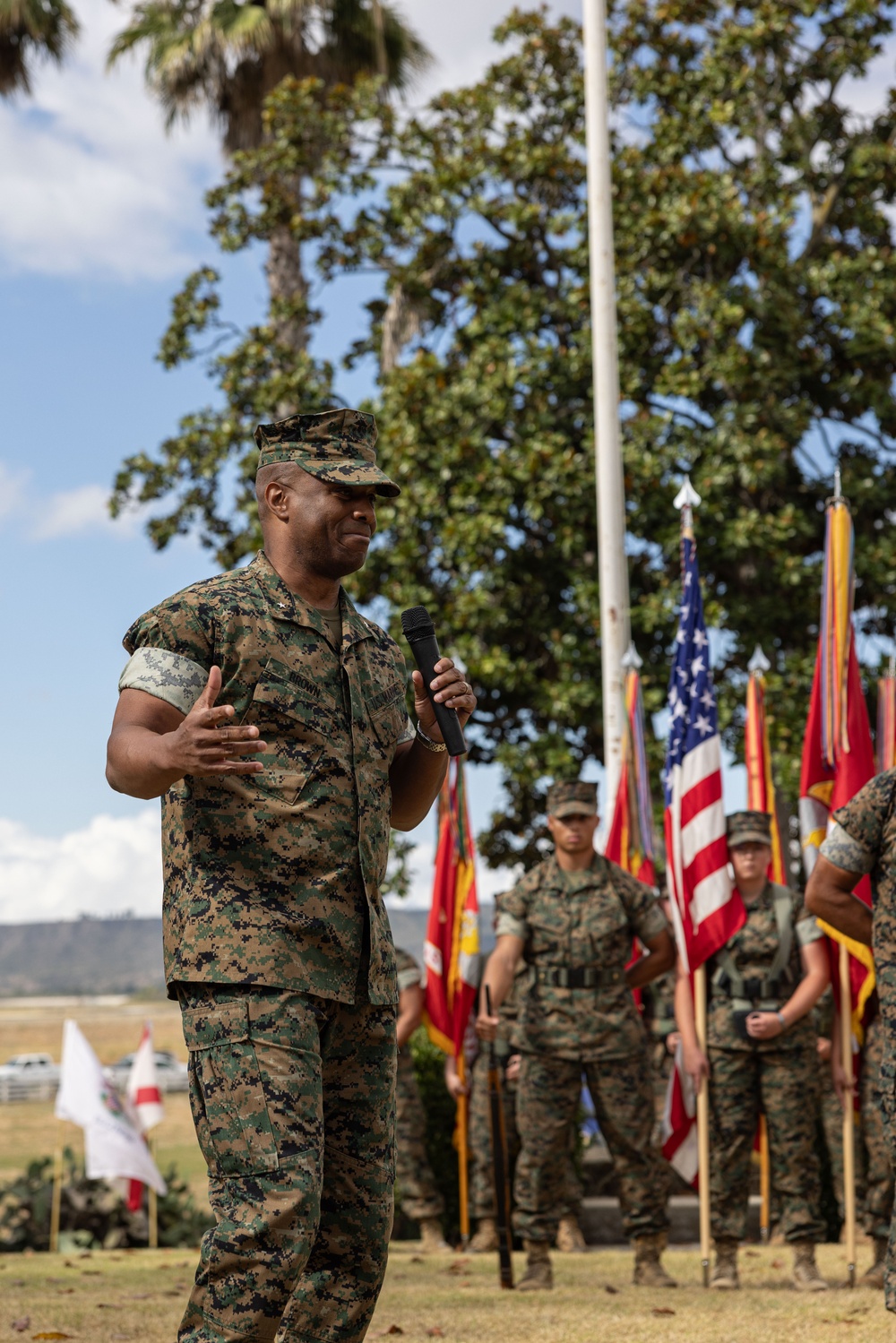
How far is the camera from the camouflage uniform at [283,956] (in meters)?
3.32

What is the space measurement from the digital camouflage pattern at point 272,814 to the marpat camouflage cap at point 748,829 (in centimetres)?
Answer: 503

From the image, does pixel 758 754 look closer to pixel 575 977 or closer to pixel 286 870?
pixel 575 977

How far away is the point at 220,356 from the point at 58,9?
5.77 metres

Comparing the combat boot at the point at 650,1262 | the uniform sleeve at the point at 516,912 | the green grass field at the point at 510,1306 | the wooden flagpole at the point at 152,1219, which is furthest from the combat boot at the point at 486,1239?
the uniform sleeve at the point at 516,912

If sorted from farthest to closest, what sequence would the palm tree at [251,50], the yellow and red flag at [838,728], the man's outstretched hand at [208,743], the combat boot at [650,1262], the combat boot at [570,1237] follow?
the palm tree at [251,50] → the combat boot at [570,1237] → the yellow and red flag at [838,728] → the combat boot at [650,1262] → the man's outstretched hand at [208,743]

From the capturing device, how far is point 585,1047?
26.3ft

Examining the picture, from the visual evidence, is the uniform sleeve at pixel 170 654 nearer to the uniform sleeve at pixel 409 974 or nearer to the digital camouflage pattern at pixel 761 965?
the digital camouflage pattern at pixel 761 965

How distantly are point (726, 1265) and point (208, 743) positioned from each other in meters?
5.94

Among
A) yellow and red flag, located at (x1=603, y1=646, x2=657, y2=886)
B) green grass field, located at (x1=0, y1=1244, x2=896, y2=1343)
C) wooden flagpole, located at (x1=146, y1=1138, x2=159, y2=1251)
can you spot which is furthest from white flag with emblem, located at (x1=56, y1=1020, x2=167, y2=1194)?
yellow and red flag, located at (x1=603, y1=646, x2=657, y2=886)

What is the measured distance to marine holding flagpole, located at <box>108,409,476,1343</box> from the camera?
330cm

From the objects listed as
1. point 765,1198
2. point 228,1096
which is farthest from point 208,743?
point 765,1198

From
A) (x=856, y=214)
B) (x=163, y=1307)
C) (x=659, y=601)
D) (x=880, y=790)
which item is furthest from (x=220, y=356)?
(x=880, y=790)

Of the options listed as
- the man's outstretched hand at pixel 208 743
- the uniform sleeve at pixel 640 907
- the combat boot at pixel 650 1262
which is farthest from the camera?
the uniform sleeve at pixel 640 907

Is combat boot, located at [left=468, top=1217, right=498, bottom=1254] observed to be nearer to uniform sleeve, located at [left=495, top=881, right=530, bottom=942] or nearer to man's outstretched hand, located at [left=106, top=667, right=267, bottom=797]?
uniform sleeve, located at [left=495, top=881, right=530, bottom=942]
